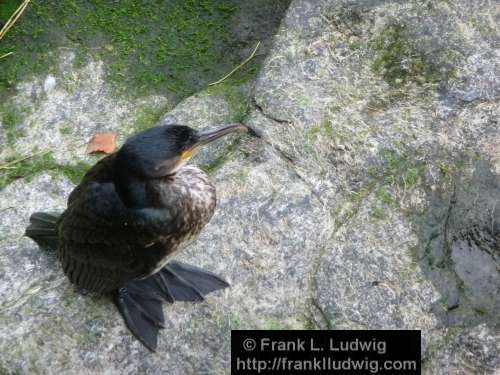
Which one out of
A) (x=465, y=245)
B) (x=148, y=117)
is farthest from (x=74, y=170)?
(x=465, y=245)

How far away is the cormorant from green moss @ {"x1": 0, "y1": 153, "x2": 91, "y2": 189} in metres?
0.88

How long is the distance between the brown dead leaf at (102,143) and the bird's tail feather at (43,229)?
91cm

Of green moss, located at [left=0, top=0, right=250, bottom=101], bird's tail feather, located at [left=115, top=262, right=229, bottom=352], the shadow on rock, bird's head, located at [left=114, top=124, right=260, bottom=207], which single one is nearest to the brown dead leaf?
green moss, located at [left=0, top=0, right=250, bottom=101]

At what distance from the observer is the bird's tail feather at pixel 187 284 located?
→ 3.25 meters

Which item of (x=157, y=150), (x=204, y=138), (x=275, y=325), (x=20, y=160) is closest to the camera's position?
(x=157, y=150)

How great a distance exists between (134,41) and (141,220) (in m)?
2.50

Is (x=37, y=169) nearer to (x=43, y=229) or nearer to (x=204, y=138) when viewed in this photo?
(x=43, y=229)

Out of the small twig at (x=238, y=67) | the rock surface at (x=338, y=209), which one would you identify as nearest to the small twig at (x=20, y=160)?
the rock surface at (x=338, y=209)

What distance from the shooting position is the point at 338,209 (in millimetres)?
3492

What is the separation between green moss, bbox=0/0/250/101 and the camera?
15.5 feet

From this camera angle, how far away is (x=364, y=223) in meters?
3.42

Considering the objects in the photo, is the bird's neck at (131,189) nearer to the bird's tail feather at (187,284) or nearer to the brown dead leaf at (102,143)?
the bird's tail feather at (187,284)

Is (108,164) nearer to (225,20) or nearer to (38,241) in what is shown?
(38,241)

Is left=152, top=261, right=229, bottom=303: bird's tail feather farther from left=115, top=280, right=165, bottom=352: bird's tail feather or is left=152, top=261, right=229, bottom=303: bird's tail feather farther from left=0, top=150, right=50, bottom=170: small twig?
left=0, top=150, right=50, bottom=170: small twig
